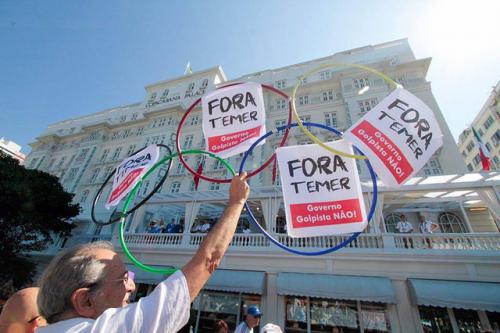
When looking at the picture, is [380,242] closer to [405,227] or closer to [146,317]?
[405,227]

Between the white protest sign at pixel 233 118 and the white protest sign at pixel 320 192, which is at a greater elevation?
the white protest sign at pixel 233 118

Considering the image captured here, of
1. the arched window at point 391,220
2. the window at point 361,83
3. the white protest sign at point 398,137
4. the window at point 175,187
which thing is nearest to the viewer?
the white protest sign at point 398,137

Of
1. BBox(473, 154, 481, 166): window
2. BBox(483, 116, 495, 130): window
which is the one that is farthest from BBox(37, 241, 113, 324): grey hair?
BBox(473, 154, 481, 166): window

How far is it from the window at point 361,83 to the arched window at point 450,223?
1377cm

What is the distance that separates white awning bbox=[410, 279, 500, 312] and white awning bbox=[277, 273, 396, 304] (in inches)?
39.1

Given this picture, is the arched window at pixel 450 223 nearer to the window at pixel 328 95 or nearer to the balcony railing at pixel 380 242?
the balcony railing at pixel 380 242

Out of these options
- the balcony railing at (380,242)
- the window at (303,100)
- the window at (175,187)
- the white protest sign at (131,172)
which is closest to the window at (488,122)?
the window at (303,100)

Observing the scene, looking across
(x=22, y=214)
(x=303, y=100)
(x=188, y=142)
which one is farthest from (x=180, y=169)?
(x=303, y=100)

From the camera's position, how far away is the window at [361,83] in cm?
2288

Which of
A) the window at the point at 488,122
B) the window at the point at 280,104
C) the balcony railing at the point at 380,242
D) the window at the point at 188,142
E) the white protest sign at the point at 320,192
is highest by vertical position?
the window at the point at 488,122

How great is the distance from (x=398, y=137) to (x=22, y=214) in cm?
2198

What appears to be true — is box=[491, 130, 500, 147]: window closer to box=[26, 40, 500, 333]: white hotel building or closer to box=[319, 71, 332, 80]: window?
box=[26, 40, 500, 333]: white hotel building

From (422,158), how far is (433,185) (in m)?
9.70

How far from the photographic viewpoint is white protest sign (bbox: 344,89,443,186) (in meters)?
3.29
